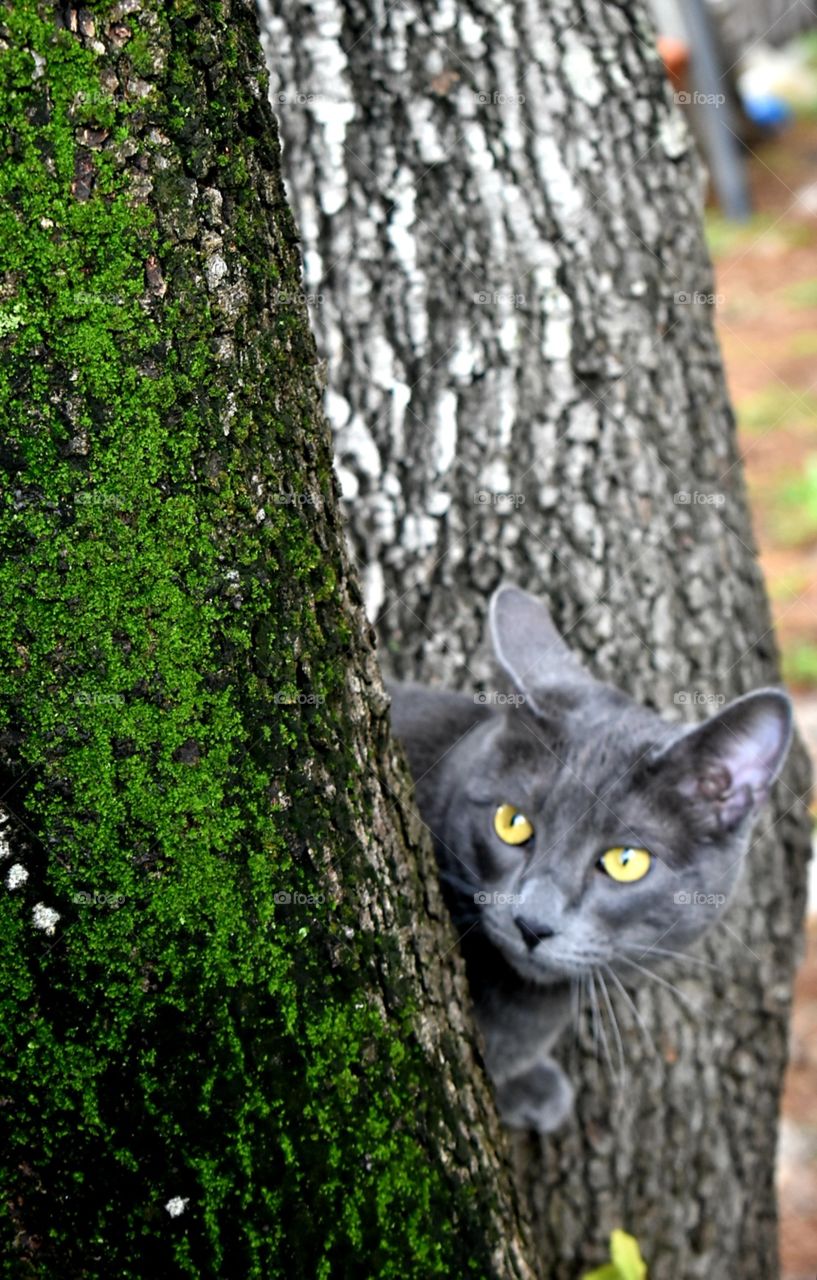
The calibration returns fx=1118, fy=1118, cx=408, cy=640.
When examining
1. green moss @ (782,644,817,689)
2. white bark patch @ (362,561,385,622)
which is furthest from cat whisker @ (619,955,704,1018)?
green moss @ (782,644,817,689)

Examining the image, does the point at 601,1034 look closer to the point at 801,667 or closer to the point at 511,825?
the point at 511,825

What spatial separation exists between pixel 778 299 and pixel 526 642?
505cm

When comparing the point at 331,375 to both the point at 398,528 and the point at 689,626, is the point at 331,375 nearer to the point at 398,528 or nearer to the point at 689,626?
the point at 398,528

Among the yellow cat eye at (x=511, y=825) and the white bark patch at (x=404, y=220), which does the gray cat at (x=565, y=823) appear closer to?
the yellow cat eye at (x=511, y=825)

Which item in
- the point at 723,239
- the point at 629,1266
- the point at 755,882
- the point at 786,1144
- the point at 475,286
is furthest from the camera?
the point at 723,239

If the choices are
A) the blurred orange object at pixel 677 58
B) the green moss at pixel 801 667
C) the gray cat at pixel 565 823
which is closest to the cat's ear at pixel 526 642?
the gray cat at pixel 565 823

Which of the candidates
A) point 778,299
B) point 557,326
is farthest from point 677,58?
point 557,326

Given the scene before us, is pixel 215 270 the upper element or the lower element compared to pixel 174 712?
upper

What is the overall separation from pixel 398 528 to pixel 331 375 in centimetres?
31

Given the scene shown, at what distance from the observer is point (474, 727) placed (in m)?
2.14

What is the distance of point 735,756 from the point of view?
183cm

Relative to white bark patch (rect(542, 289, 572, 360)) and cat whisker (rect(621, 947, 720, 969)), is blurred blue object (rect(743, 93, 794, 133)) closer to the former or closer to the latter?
white bark patch (rect(542, 289, 572, 360))

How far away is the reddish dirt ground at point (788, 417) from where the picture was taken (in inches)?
122

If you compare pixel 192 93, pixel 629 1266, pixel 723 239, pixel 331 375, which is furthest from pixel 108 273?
pixel 723 239
